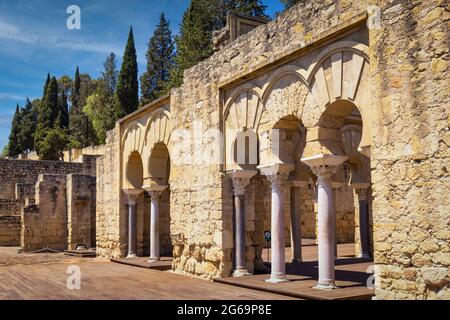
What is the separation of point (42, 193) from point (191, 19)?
52.5ft

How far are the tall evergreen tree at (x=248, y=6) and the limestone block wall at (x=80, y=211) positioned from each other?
15879 millimetres

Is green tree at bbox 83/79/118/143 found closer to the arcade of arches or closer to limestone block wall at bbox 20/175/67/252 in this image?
limestone block wall at bbox 20/175/67/252

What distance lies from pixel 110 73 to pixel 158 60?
19134 millimetres

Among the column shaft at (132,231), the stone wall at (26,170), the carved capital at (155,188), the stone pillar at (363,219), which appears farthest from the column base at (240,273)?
the stone wall at (26,170)

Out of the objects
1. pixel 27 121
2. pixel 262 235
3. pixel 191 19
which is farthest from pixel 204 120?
pixel 27 121

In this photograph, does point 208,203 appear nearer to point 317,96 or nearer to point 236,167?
point 236,167

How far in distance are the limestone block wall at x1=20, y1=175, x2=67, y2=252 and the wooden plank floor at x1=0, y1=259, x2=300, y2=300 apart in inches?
313

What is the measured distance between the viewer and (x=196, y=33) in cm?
2972

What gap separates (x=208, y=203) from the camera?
9.76m

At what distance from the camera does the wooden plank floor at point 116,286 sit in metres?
7.54

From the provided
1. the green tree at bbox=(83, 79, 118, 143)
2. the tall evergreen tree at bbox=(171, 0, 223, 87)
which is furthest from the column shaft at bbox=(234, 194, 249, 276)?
the green tree at bbox=(83, 79, 118, 143)

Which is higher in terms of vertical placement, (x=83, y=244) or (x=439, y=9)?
(x=439, y=9)

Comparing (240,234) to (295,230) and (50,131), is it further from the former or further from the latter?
(50,131)

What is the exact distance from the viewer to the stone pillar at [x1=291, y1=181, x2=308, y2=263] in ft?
38.3
